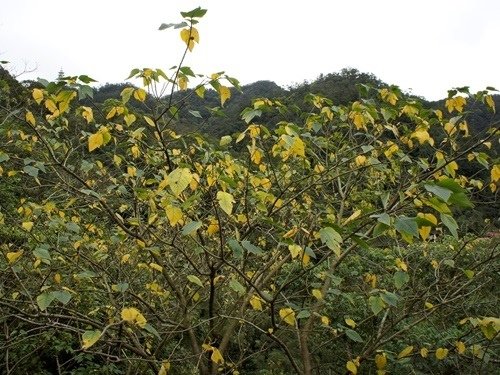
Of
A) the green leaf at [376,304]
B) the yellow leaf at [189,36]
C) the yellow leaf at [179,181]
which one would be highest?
the yellow leaf at [189,36]

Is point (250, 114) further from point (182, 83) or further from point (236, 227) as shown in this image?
point (236, 227)

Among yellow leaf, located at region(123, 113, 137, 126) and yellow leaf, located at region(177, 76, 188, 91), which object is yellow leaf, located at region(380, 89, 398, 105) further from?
yellow leaf, located at region(123, 113, 137, 126)

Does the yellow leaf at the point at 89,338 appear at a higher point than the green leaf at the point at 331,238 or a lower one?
lower

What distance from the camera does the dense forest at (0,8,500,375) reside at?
6.41 feet

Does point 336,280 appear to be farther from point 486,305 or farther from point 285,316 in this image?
point 486,305

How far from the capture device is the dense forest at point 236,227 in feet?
6.41

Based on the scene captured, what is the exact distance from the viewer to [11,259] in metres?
2.17

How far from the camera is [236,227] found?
291 centimetres

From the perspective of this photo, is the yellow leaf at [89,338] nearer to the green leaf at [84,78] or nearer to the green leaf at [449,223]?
the green leaf at [84,78]

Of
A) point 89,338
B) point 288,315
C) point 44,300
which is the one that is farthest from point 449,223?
point 44,300

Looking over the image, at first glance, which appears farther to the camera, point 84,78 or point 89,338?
point 84,78

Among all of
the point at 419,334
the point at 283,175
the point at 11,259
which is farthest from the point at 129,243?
the point at 419,334

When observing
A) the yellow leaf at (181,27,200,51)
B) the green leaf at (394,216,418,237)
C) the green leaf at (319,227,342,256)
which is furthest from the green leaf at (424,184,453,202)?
the yellow leaf at (181,27,200,51)

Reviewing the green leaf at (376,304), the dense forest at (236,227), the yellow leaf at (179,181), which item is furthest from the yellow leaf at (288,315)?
the yellow leaf at (179,181)
